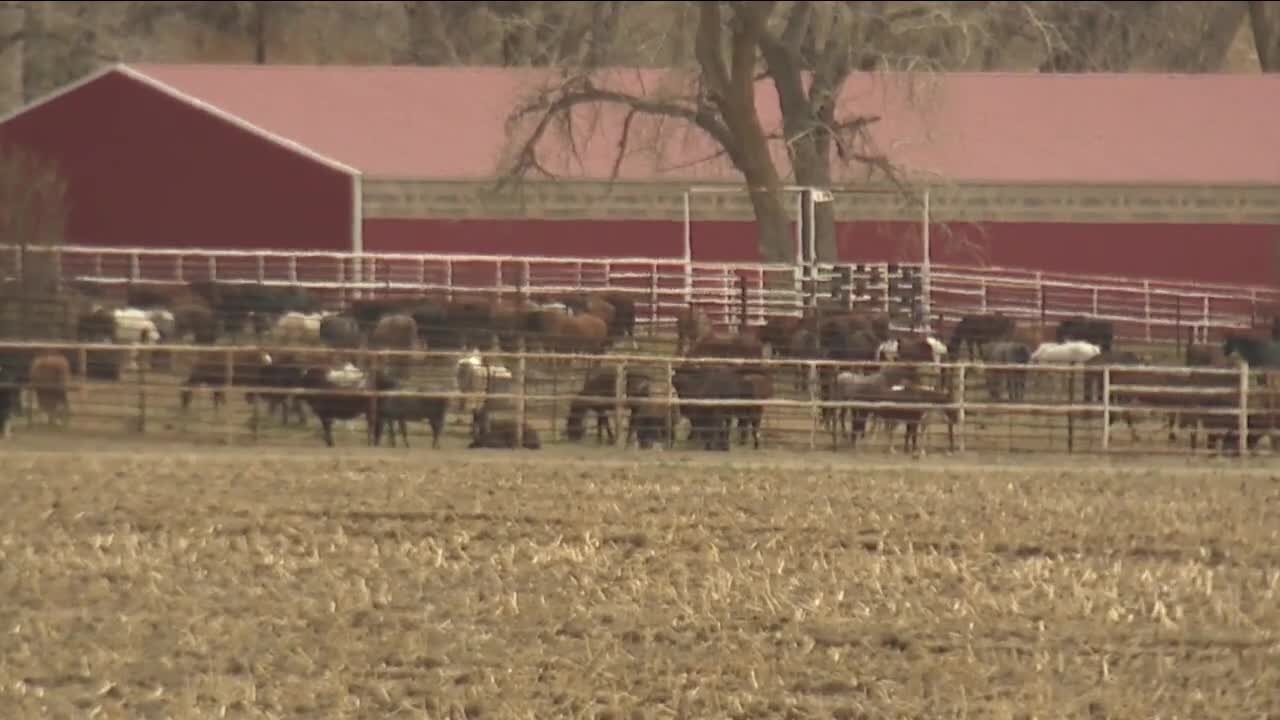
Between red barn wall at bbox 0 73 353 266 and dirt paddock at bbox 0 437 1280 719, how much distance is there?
802 inches

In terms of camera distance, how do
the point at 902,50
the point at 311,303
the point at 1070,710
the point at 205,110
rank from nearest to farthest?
the point at 1070,710
the point at 311,303
the point at 902,50
the point at 205,110

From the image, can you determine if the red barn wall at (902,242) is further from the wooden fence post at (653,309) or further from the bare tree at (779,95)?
the wooden fence post at (653,309)

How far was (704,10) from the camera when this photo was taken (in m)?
34.9

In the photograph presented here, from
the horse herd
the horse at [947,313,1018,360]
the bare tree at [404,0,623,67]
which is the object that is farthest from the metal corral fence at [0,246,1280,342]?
the bare tree at [404,0,623,67]

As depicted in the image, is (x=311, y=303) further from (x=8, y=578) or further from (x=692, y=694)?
(x=692, y=694)

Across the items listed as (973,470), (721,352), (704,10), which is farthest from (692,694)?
(704,10)

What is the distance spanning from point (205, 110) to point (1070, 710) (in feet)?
107

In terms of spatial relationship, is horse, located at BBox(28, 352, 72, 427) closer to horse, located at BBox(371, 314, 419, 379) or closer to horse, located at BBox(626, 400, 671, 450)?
horse, located at BBox(371, 314, 419, 379)

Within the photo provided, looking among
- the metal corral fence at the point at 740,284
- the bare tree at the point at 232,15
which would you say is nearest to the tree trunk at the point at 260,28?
the bare tree at the point at 232,15

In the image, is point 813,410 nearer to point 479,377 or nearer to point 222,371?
point 479,377

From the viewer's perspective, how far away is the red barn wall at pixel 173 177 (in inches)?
1582

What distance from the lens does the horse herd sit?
23.5 meters

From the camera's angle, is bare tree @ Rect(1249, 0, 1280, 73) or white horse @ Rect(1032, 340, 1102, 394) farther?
bare tree @ Rect(1249, 0, 1280, 73)

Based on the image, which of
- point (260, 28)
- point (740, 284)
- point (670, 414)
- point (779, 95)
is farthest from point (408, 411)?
point (260, 28)
